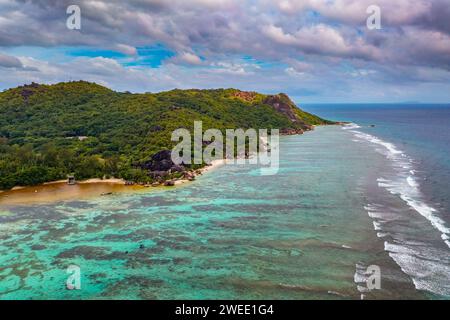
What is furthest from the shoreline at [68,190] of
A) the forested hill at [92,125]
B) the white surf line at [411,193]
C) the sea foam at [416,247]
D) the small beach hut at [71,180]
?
the sea foam at [416,247]

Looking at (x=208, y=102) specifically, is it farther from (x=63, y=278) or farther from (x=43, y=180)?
(x=63, y=278)

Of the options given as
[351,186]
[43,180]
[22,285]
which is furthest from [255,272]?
[43,180]

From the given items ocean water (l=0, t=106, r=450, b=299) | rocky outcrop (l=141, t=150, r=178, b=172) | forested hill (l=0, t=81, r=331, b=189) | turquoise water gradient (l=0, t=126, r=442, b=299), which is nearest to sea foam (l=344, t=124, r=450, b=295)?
ocean water (l=0, t=106, r=450, b=299)

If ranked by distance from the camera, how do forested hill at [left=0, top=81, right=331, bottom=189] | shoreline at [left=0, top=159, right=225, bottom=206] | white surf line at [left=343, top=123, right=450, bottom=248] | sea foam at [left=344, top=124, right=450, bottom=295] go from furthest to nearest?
forested hill at [left=0, top=81, right=331, bottom=189], shoreline at [left=0, top=159, right=225, bottom=206], white surf line at [left=343, top=123, right=450, bottom=248], sea foam at [left=344, top=124, right=450, bottom=295]

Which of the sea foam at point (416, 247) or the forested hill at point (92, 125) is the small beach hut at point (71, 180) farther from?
the sea foam at point (416, 247)

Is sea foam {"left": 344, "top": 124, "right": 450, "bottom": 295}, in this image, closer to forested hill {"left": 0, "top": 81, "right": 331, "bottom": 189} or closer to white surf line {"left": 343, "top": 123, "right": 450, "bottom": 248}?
white surf line {"left": 343, "top": 123, "right": 450, "bottom": 248}

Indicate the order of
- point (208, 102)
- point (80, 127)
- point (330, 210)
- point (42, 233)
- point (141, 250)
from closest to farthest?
point (141, 250) < point (42, 233) < point (330, 210) < point (80, 127) < point (208, 102)
